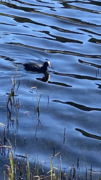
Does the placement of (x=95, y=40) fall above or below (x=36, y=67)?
above

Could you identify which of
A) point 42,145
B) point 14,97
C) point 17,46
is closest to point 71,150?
point 42,145

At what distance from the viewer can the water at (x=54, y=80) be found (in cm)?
704

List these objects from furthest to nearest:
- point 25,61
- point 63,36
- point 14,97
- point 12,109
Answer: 1. point 63,36
2. point 25,61
3. point 14,97
4. point 12,109

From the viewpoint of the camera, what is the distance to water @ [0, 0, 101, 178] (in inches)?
277

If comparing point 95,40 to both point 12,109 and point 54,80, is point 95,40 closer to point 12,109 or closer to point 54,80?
point 54,80

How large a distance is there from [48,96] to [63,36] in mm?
4396

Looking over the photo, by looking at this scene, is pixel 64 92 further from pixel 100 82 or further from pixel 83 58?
pixel 83 58

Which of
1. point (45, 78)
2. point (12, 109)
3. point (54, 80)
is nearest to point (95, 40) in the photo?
point (45, 78)

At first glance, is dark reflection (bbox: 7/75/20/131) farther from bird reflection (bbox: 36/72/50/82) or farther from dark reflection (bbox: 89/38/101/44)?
dark reflection (bbox: 89/38/101/44)

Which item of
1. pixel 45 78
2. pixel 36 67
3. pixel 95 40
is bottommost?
pixel 45 78

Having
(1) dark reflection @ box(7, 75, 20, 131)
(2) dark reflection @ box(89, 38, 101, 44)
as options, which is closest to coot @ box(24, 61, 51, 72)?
(1) dark reflection @ box(7, 75, 20, 131)

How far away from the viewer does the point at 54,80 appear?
397 inches

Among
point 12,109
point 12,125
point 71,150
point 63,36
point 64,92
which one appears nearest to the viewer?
point 71,150

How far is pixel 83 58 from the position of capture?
11492 mm
